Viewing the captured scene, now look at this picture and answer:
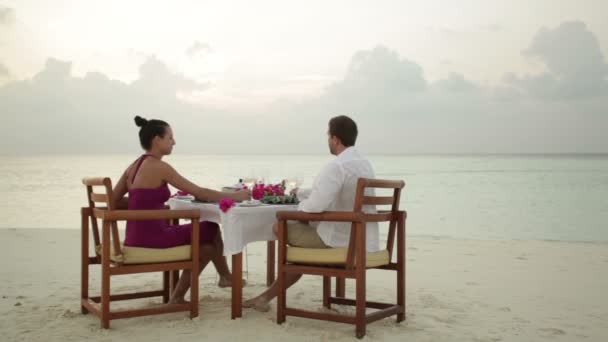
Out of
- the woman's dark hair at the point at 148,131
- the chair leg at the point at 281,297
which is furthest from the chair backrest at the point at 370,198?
the woman's dark hair at the point at 148,131

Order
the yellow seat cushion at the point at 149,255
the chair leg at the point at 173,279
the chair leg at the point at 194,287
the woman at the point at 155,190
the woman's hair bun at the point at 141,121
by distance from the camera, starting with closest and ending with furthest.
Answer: the yellow seat cushion at the point at 149,255
the woman at the point at 155,190
the chair leg at the point at 194,287
the woman's hair bun at the point at 141,121
the chair leg at the point at 173,279

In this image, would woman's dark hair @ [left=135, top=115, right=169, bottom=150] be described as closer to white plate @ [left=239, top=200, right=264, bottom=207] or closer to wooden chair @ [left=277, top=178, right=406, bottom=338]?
white plate @ [left=239, top=200, right=264, bottom=207]

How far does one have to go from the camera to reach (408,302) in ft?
16.9

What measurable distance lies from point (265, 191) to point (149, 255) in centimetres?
104

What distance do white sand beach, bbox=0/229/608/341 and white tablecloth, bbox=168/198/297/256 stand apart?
1.92ft

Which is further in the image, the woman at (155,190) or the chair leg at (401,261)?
the chair leg at (401,261)

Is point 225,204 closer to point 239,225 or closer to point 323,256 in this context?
point 239,225

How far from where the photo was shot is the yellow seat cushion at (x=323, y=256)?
12.9 feet

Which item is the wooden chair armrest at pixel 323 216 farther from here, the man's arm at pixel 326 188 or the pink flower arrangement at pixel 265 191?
the pink flower arrangement at pixel 265 191

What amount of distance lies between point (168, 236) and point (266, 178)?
1.28 meters

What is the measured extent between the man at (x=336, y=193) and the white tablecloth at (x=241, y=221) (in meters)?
0.26

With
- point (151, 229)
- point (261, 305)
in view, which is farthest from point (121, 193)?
point (261, 305)

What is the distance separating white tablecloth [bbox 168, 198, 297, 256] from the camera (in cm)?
415

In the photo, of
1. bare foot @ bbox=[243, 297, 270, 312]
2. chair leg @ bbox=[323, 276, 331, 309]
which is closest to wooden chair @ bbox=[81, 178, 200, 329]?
bare foot @ bbox=[243, 297, 270, 312]
